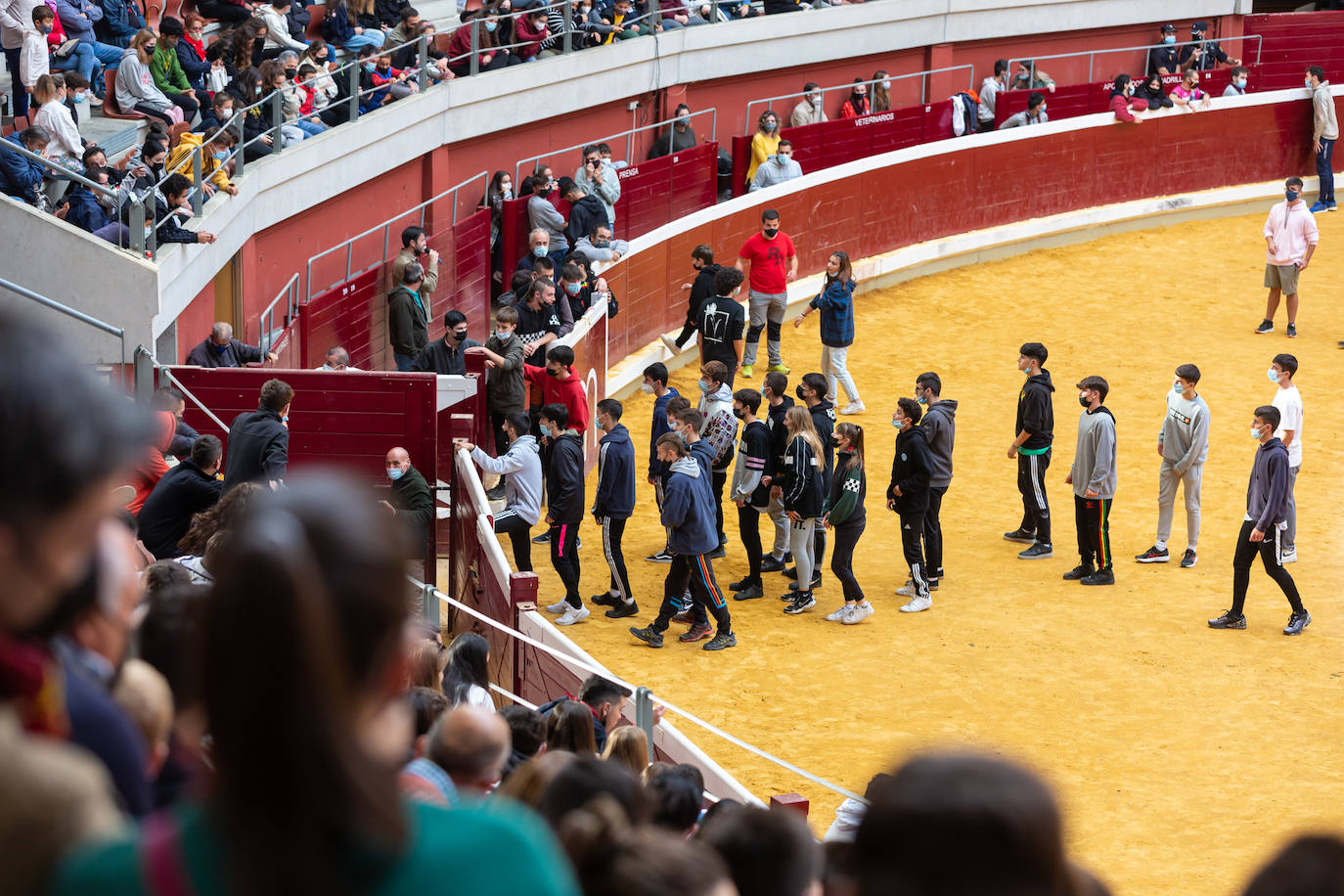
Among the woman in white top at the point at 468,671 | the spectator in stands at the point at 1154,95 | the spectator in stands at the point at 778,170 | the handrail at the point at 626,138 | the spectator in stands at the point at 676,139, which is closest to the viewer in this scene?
the woman in white top at the point at 468,671

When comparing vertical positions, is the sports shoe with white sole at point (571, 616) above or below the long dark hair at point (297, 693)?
below

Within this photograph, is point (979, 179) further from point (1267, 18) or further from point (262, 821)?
point (262, 821)

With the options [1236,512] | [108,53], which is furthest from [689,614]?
[108,53]

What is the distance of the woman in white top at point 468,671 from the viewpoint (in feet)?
21.6

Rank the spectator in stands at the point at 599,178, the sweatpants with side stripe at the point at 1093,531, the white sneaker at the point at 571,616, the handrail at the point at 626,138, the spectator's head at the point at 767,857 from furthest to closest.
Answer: the handrail at the point at 626,138
the spectator in stands at the point at 599,178
the sweatpants with side stripe at the point at 1093,531
the white sneaker at the point at 571,616
the spectator's head at the point at 767,857

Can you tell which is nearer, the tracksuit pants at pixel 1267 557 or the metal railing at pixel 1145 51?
Answer: the tracksuit pants at pixel 1267 557

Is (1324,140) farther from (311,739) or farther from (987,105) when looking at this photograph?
(311,739)

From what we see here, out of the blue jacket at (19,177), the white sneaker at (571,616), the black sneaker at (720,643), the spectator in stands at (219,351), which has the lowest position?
the black sneaker at (720,643)

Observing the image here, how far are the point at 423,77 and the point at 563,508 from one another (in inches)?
339

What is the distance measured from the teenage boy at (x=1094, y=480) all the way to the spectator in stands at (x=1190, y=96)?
15.0 metres

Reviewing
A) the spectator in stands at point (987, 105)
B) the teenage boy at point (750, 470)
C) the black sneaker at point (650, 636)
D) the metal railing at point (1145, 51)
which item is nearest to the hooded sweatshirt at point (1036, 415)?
the teenage boy at point (750, 470)

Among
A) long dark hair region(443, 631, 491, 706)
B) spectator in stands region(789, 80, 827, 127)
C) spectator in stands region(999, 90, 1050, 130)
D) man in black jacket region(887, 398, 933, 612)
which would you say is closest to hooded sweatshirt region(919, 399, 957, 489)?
man in black jacket region(887, 398, 933, 612)

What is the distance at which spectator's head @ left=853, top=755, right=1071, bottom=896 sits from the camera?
1.64 metres

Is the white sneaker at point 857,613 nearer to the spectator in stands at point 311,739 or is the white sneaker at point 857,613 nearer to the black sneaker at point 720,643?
the black sneaker at point 720,643
